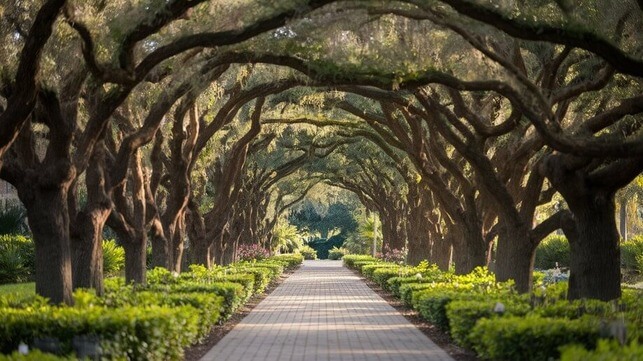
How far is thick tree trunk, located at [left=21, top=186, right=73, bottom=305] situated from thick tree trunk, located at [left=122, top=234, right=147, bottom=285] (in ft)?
21.9

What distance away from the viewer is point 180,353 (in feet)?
40.8

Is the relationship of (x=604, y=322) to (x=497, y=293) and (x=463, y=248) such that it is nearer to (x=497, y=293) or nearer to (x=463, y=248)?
(x=497, y=293)

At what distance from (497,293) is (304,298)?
45.2 ft

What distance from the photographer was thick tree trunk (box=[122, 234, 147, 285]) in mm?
20495

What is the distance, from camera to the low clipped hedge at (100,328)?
10.5 meters

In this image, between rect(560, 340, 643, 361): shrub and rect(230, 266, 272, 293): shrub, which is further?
rect(230, 266, 272, 293): shrub

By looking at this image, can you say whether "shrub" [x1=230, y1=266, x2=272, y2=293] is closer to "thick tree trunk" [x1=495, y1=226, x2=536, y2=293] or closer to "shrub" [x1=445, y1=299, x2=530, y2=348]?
"thick tree trunk" [x1=495, y1=226, x2=536, y2=293]

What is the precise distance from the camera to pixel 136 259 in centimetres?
2058

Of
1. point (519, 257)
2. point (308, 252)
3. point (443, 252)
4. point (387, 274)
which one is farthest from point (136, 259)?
point (308, 252)

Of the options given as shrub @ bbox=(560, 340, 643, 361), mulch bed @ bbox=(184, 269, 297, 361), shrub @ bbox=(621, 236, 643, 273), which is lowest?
mulch bed @ bbox=(184, 269, 297, 361)

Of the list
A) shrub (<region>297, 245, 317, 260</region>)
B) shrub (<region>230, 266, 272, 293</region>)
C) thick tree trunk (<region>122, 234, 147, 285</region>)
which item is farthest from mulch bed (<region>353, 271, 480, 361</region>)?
shrub (<region>297, 245, 317, 260</region>)

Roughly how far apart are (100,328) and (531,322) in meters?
4.31

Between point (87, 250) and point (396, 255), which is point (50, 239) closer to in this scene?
point (87, 250)

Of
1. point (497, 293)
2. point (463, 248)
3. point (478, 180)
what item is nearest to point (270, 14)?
point (497, 293)
